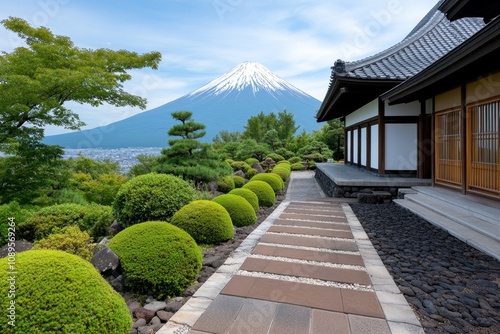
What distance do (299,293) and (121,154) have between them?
45.9 feet

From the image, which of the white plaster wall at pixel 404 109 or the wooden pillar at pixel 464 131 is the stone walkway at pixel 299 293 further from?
the white plaster wall at pixel 404 109

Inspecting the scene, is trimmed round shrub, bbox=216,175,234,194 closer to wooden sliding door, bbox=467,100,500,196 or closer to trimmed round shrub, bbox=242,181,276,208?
trimmed round shrub, bbox=242,181,276,208

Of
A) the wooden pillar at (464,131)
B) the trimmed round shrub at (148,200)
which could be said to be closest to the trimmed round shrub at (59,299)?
the trimmed round shrub at (148,200)

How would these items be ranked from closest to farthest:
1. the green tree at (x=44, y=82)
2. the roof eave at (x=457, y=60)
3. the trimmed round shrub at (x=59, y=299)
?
the trimmed round shrub at (x=59, y=299)
the roof eave at (x=457, y=60)
the green tree at (x=44, y=82)

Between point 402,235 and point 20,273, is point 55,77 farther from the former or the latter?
point 402,235

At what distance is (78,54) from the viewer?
9.11 meters

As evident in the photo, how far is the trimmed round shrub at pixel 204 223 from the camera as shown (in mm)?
4258

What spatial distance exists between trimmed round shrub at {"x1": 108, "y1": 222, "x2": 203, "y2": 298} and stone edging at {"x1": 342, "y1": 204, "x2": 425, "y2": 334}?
1835mm

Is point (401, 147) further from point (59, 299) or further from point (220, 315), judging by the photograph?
point (59, 299)

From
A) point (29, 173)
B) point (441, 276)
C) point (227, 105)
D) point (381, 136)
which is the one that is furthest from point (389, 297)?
point (227, 105)

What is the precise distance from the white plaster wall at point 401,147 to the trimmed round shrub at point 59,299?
8.51 meters

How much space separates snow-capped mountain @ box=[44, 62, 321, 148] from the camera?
948 inches

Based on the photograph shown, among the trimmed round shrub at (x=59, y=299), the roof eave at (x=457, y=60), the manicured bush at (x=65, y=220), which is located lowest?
the manicured bush at (x=65, y=220)

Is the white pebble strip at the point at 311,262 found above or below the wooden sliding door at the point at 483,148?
below
